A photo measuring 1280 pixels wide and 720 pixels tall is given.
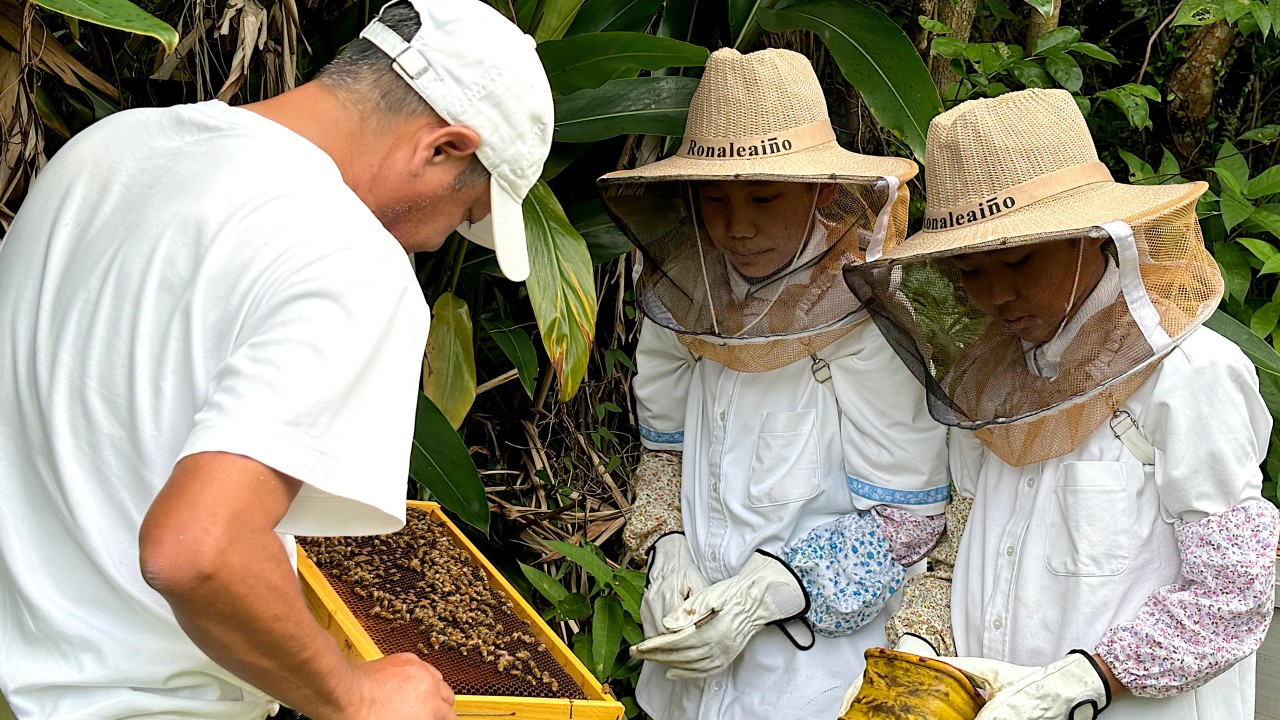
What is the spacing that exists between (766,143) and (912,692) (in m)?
0.89

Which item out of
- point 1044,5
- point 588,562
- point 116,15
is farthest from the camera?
point 588,562

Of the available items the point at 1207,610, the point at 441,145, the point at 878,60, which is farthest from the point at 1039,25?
the point at 441,145

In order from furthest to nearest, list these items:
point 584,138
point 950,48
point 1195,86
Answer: point 1195,86 → point 950,48 → point 584,138

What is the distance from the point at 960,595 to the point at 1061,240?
557 mm

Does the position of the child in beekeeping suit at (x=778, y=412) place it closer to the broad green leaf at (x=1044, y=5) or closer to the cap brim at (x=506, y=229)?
the cap brim at (x=506, y=229)

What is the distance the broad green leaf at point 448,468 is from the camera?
244 centimetres

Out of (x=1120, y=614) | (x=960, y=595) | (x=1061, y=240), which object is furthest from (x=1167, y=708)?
(x=1061, y=240)

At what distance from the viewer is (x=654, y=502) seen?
85.9 inches

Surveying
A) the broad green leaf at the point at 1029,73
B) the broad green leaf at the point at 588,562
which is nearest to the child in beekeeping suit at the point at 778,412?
the broad green leaf at the point at 588,562

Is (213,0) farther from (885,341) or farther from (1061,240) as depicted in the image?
(1061,240)

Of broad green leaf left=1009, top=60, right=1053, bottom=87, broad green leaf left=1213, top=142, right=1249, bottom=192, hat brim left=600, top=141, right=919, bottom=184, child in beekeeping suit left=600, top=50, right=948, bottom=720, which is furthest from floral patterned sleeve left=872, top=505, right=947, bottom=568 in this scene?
broad green leaf left=1213, top=142, right=1249, bottom=192

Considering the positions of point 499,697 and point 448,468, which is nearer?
point 499,697

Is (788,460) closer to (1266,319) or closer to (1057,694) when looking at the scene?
(1057,694)

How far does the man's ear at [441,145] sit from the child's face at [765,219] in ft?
2.37
